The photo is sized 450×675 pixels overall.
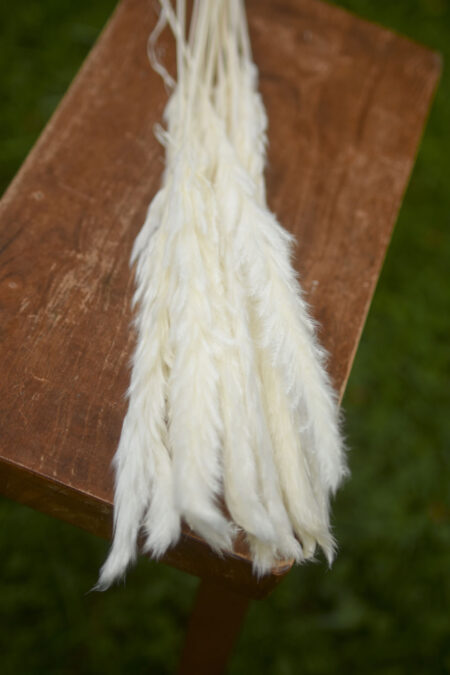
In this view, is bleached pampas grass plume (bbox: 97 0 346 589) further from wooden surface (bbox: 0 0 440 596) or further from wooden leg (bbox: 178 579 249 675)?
wooden leg (bbox: 178 579 249 675)

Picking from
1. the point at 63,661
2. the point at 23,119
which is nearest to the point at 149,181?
the point at 63,661

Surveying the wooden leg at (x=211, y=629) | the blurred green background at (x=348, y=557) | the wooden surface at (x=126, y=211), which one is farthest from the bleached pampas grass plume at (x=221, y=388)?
the blurred green background at (x=348, y=557)

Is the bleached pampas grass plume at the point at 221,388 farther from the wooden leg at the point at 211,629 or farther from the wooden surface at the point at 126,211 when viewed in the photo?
the wooden leg at the point at 211,629

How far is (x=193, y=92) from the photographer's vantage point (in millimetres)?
1057

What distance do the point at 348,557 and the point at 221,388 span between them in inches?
38.6

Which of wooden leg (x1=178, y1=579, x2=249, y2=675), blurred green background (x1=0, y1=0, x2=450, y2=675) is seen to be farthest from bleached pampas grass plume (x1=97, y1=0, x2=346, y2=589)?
blurred green background (x1=0, y1=0, x2=450, y2=675)

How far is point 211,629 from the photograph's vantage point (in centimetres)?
104

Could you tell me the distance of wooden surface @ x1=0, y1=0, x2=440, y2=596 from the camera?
2.42ft

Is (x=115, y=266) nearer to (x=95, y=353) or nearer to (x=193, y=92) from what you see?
(x=95, y=353)

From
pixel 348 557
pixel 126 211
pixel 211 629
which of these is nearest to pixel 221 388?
pixel 126 211

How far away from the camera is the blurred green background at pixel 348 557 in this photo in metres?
1.35

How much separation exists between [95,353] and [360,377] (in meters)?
1.16

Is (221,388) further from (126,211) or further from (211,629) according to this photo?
(211,629)

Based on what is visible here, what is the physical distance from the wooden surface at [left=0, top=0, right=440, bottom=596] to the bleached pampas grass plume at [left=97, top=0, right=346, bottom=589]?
0.17ft
